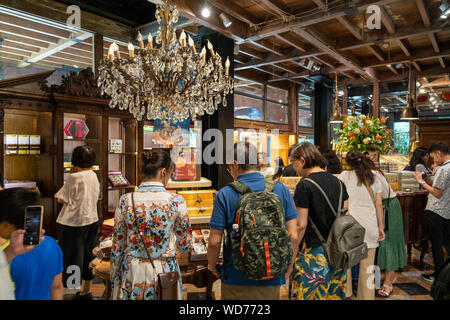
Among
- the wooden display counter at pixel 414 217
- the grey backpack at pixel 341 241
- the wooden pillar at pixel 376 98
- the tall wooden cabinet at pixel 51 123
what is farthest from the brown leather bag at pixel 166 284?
the wooden pillar at pixel 376 98

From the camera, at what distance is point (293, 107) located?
10.3 m

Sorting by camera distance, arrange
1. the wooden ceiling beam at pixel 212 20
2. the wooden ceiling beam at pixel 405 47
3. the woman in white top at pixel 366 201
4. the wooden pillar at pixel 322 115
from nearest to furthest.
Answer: the woman in white top at pixel 366 201
the wooden ceiling beam at pixel 212 20
the wooden ceiling beam at pixel 405 47
the wooden pillar at pixel 322 115

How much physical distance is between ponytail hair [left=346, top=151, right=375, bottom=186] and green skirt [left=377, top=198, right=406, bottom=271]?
77cm

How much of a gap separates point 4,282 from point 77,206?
2.21m

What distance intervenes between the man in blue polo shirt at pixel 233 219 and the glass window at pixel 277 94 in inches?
326

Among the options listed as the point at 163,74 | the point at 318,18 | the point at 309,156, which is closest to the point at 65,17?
the point at 163,74

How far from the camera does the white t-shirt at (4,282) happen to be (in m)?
1.00

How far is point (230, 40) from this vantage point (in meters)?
4.86

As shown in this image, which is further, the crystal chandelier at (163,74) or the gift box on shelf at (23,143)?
the gift box on shelf at (23,143)

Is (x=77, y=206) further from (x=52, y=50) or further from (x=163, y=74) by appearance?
(x=52, y=50)

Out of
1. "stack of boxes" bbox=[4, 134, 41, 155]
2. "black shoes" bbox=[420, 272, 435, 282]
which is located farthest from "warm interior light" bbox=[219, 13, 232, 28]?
"black shoes" bbox=[420, 272, 435, 282]

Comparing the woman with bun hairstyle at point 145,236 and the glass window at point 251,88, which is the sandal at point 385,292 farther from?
the glass window at point 251,88

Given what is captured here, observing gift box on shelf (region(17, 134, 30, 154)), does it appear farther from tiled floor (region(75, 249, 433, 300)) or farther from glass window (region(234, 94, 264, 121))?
glass window (region(234, 94, 264, 121))

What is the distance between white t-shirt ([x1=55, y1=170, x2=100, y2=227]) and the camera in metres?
3.07
